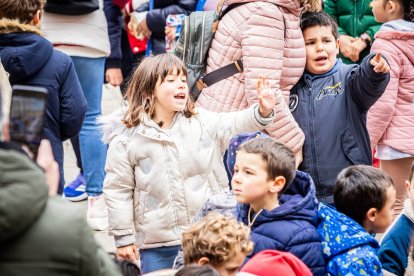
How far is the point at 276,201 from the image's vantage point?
12.5 feet

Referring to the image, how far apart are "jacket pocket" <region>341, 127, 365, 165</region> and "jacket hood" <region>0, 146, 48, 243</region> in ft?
8.97

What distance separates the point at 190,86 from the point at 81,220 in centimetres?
263

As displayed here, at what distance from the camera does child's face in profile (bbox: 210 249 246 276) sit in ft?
10.8

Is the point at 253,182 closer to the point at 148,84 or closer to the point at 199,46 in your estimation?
the point at 148,84

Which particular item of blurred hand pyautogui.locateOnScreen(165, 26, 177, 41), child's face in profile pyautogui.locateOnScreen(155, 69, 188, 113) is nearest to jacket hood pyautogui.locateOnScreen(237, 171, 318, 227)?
child's face in profile pyautogui.locateOnScreen(155, 69, 188, 113)

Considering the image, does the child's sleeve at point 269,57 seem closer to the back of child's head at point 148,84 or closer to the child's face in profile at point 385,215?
the back of child's head at point 148,84

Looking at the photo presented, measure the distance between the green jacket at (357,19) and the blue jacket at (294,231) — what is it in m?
2.66

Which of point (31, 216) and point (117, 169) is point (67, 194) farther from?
point (31, 216)

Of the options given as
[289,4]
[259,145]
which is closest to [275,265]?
[259,145]

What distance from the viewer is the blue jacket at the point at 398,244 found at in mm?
3932

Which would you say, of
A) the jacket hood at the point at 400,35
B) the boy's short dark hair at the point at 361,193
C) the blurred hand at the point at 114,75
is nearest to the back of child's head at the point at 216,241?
the boy's short dark hair at the point at 361,193

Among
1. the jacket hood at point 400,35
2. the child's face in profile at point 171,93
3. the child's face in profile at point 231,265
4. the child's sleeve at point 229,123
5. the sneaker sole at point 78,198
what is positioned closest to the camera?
the child's face in profile at point 231,265

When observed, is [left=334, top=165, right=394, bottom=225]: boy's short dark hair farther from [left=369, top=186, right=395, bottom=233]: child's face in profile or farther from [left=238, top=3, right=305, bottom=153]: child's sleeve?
[left=238, top=3, right=305, bottom=153]: child's sleeve

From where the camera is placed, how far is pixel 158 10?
644 cm
